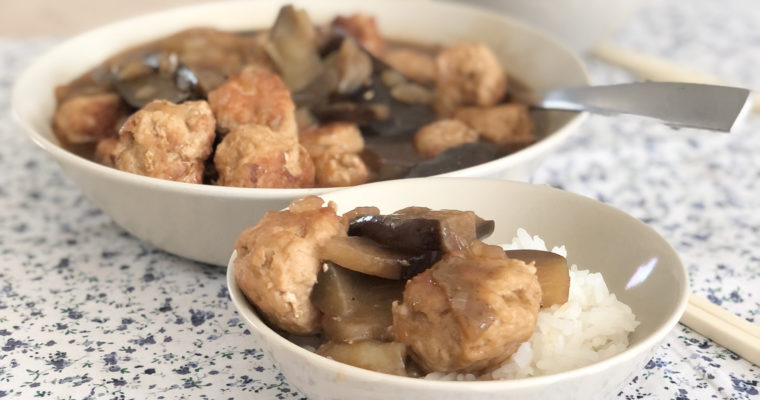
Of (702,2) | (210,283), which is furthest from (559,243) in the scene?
(702,2)

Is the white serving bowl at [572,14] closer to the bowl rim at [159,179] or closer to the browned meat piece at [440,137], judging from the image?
the bowl rim at [159,179]

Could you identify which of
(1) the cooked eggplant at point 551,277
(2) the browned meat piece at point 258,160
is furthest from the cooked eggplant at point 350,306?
(2) the browned meat piece at point 258,160

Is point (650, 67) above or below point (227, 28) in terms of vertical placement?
below

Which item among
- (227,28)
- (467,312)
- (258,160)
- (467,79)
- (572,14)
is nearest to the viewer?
(467,312)

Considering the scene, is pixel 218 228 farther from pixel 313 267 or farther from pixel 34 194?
pixel 34 194

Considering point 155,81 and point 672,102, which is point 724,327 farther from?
point 155,81

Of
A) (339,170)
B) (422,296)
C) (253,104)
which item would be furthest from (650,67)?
(422,296)
